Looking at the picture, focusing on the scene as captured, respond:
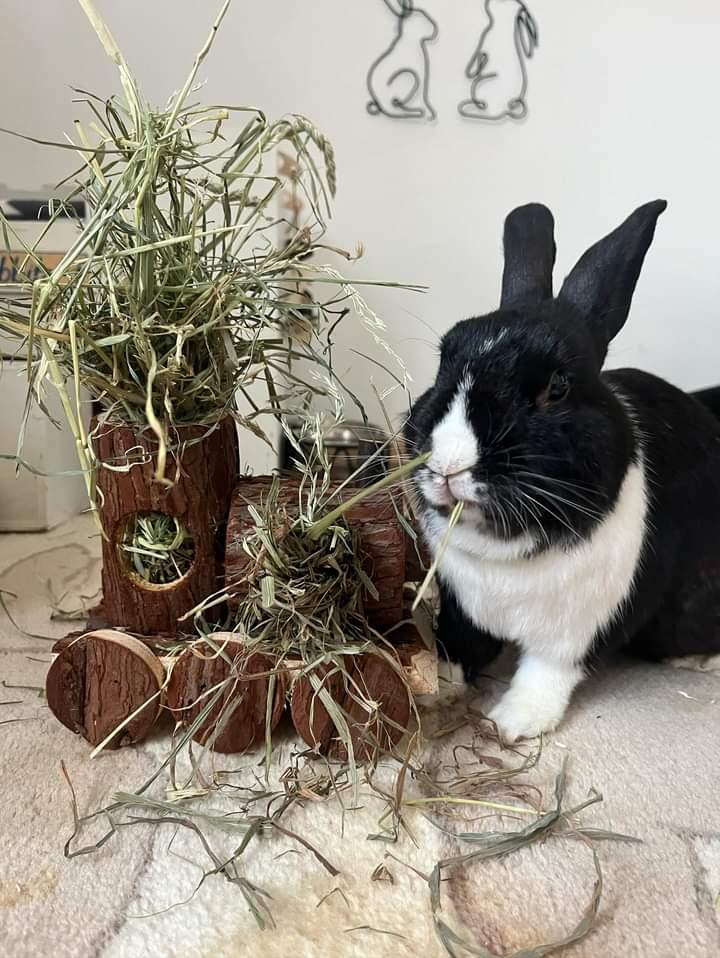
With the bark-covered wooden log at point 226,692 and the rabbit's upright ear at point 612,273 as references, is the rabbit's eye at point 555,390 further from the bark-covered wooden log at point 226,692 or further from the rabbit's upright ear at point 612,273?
the bark-covered wooden log at point 226,692

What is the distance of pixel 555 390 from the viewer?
0.69 m

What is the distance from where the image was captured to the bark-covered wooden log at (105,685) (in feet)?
2.36

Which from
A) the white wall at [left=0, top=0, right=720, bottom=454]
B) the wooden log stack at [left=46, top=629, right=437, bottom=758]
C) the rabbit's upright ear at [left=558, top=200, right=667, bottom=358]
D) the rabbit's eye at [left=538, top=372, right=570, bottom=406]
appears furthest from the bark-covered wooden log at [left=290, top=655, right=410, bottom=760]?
the white wall at [left=0, top=0, right=720, bottom=454]

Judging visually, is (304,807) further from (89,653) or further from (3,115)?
(3,115)

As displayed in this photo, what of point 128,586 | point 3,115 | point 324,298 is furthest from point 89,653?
point 3,115

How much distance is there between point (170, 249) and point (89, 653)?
1.25 feet

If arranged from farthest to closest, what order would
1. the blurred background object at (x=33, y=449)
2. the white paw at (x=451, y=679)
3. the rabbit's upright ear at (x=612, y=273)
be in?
the blurred background object at (x=33, y=449), the white paw at (x=451, y=679), the rabbit's upright ear at (x=612, y=273)

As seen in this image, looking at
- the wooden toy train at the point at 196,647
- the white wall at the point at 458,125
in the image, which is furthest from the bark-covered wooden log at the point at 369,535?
the white wall at the point at 458,125

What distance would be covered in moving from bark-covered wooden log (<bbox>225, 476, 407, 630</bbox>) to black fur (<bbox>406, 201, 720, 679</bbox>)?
0.05m

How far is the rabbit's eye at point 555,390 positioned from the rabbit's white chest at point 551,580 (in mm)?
132

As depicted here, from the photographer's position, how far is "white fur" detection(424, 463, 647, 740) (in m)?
0.74

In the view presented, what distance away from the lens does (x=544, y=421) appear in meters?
0.67

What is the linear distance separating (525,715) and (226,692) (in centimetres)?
31

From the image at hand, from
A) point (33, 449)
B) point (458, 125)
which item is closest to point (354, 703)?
point (33, 449)
